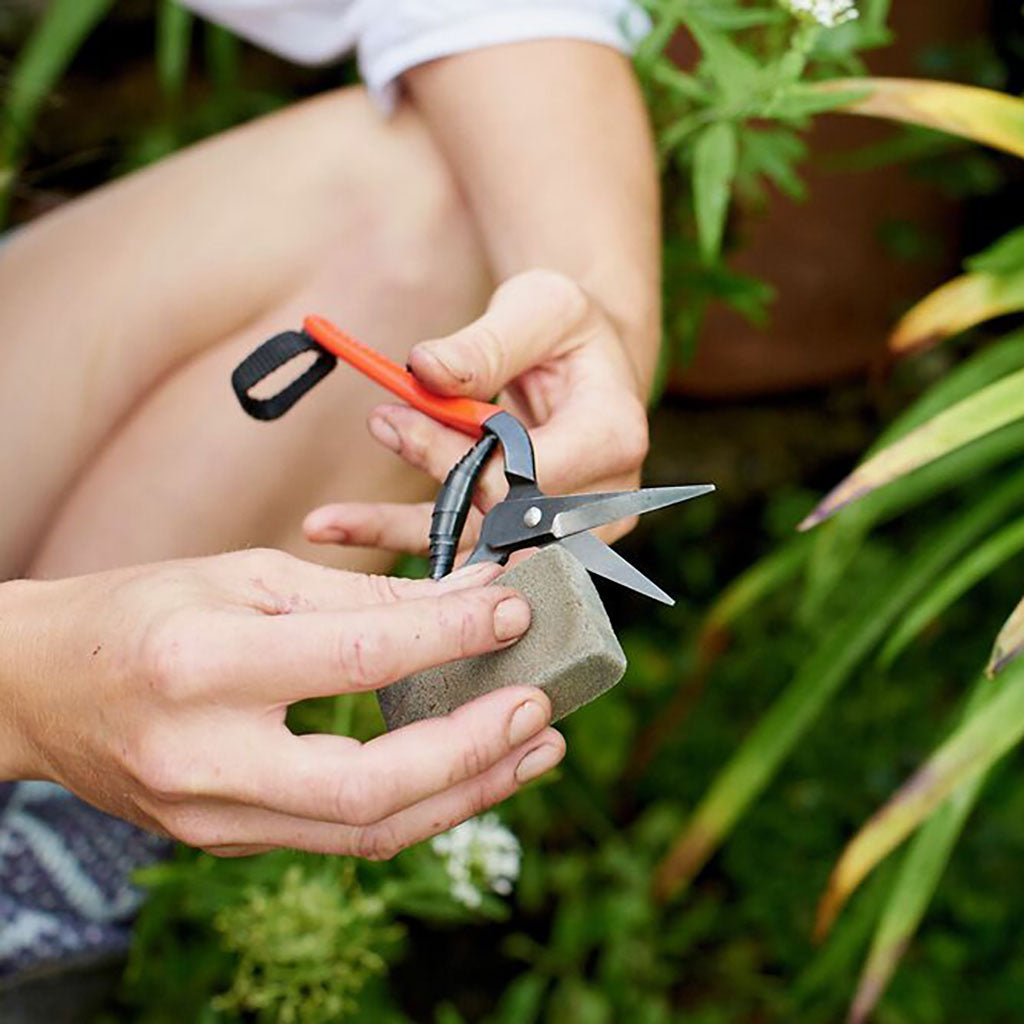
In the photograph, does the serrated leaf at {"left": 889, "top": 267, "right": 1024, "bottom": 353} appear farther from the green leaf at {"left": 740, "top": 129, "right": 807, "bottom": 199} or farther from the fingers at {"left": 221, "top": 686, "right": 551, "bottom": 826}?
the fingers at {"left": 221, "top": 686, "right": 551, "bottom": 826}

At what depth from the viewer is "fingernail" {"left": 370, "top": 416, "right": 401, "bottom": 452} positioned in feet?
2.76

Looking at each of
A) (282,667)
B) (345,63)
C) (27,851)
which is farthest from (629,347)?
(345,63)

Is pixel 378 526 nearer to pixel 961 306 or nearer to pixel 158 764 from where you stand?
pixel 158 764

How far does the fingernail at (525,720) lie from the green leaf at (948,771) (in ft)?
1.49

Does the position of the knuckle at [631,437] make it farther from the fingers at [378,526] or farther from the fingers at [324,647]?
the fingers at [324,647]

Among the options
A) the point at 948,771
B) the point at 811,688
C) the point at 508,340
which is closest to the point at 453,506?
the point at 508,340

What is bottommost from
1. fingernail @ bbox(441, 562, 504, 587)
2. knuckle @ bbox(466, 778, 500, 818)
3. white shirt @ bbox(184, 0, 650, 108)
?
knuckle @ bbox(466, 778, 500, 818)

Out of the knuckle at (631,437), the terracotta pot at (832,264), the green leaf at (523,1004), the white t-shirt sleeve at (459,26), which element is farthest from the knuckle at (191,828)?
the terracotta pot at (832,264)

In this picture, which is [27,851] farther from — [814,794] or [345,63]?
[345,63]

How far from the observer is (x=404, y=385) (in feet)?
2.72

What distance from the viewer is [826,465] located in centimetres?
183

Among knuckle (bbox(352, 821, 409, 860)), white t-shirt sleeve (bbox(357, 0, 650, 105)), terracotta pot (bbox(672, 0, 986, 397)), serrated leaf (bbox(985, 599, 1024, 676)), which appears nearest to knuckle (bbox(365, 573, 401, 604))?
knuckle (bbox(352, 821, 409, 860))

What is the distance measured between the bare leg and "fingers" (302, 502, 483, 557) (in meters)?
0.11

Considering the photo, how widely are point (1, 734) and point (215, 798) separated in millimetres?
158
